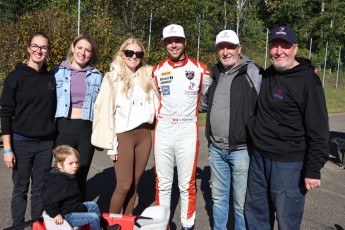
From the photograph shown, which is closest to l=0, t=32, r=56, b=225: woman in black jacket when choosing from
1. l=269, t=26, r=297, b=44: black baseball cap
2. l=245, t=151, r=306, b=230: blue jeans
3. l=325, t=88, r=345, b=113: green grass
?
l=245, t=151, r=306, b=230: blue jeans

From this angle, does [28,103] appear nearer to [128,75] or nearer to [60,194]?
[60,194]

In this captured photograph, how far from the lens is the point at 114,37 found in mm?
12695

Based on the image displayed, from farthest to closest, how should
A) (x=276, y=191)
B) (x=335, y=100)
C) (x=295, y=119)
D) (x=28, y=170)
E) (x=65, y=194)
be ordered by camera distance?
(x=335, y=100) → (x=28, y=170) → (x=65, y=194) → (x=276, y=191) → (x=295, y=119)

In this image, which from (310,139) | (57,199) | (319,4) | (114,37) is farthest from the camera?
(319,4)

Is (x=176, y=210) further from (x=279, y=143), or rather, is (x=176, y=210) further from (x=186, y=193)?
(x=279, y=143)

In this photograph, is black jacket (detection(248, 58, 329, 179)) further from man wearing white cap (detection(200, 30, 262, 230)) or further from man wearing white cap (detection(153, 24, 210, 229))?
man wearing white cap (detection(153, 24, 210, 229))

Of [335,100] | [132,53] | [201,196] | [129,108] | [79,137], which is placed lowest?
[201,196]

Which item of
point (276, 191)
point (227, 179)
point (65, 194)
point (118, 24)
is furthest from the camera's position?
point (118, 24)

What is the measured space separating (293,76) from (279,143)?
0.54 metres

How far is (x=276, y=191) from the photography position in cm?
324

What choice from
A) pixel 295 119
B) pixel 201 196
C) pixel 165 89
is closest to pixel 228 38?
pixel 165 89

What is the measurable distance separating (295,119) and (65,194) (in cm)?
197

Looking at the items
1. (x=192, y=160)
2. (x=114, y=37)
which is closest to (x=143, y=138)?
(x=192, y=160)

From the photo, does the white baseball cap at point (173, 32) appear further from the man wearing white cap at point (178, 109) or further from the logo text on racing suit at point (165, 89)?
the logo text on racing suit at point (165, 89)
